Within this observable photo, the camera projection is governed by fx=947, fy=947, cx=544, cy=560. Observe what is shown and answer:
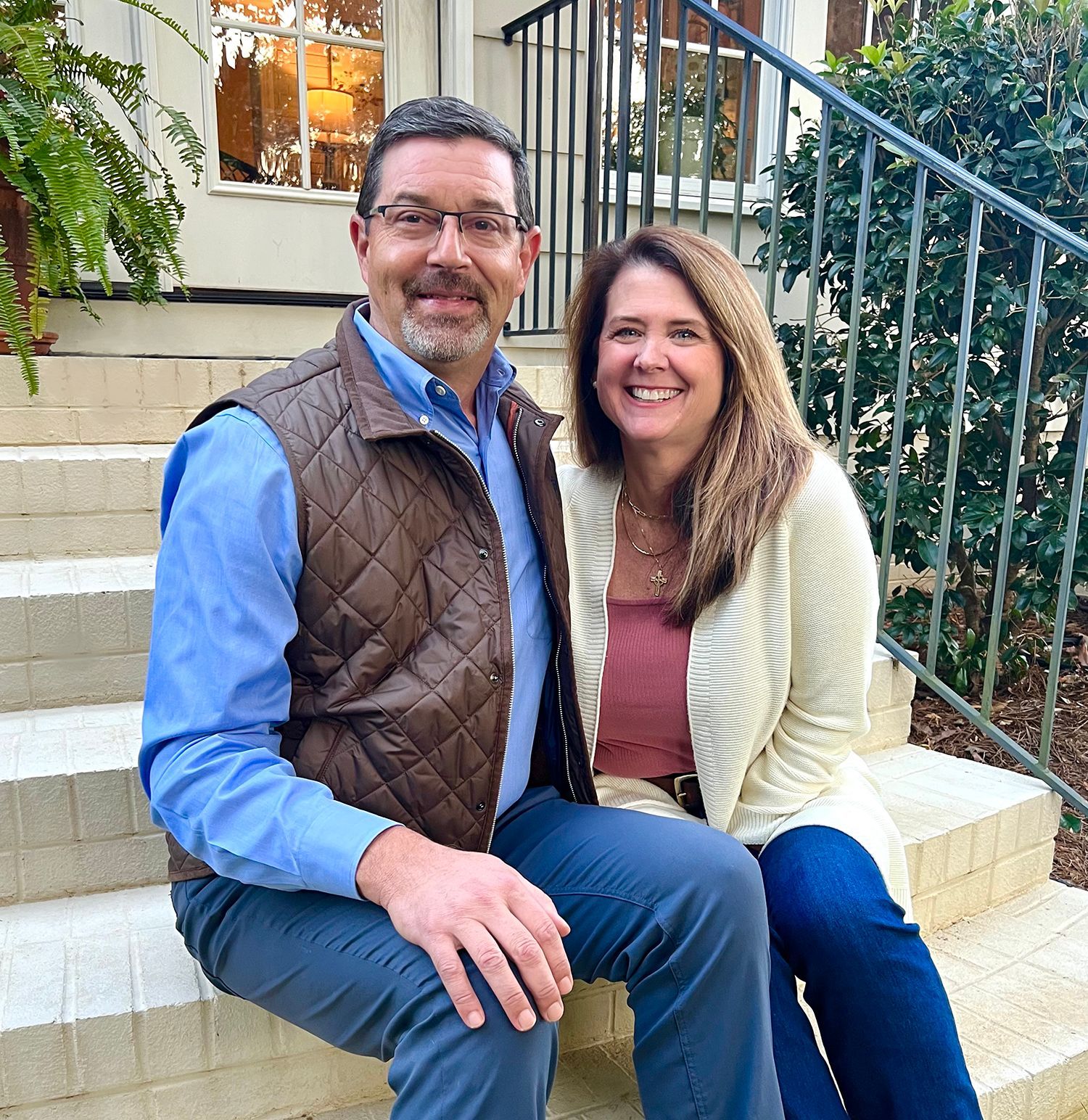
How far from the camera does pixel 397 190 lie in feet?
4.40

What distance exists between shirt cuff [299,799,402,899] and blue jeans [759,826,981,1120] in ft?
2.08

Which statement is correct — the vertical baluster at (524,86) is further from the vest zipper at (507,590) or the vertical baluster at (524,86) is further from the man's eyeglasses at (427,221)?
the vest zipper at (507,590)

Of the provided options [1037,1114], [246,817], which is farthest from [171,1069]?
[1037,1114]

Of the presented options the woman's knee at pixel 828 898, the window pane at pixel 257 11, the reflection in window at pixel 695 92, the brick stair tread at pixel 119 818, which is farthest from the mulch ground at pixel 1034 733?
the window pane at pixel 257 11

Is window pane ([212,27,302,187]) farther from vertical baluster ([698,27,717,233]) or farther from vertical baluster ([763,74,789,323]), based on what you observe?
vertical baluster ([763,74,789,323])

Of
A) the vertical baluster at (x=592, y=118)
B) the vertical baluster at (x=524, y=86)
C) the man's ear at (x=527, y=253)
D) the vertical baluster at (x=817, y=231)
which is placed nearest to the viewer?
the man's ear at (x=527, y=253)

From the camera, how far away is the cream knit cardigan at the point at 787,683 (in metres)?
1.45

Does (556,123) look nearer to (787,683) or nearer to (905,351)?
(905,351)

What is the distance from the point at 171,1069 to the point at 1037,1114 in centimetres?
141

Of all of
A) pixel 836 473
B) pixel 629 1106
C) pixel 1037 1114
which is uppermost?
pixel 836 473

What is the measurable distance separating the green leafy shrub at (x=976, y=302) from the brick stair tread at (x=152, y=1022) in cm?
107

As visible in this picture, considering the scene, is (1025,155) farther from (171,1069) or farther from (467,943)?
(171,1069)

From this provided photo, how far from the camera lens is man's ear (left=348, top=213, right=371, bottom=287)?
139 cm

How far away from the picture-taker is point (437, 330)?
1332mm
